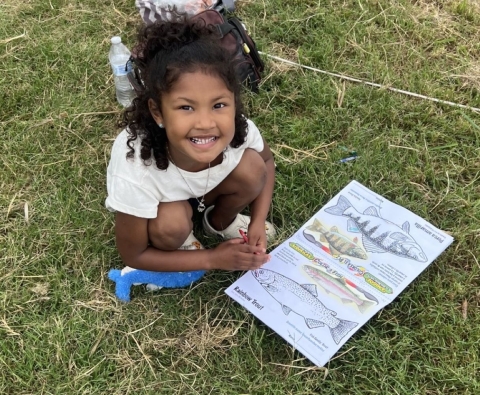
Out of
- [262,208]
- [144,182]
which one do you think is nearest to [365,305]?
[262,208]

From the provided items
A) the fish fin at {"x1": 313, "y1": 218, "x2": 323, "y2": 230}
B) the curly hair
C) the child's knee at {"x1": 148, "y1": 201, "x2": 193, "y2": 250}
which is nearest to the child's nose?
the curly hair

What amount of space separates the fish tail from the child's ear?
844 millimetres

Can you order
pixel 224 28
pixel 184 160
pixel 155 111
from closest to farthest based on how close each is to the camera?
1. pixel 155 111
2. pixel 184 160
3. pixel 224 28

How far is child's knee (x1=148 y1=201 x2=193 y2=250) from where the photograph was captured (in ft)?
5.57

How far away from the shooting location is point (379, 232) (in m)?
2.05

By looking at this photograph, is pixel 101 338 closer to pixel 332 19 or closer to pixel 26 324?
pixel 26 324

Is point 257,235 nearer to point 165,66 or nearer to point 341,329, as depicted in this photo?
point 341,329

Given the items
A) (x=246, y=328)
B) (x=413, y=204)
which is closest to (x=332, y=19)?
(x=413, y=204)

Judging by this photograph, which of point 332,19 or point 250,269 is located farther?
point 332,19

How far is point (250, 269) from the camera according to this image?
6.11 ft

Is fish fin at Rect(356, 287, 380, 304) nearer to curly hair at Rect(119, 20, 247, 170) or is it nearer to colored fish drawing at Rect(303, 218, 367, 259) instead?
colored fish drawing at Rect(303, 218, 367, 259)

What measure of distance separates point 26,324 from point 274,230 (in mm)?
937

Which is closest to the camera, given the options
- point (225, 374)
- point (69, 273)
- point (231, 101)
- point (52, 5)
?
point (231, 101)

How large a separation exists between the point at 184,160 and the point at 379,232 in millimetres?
825
